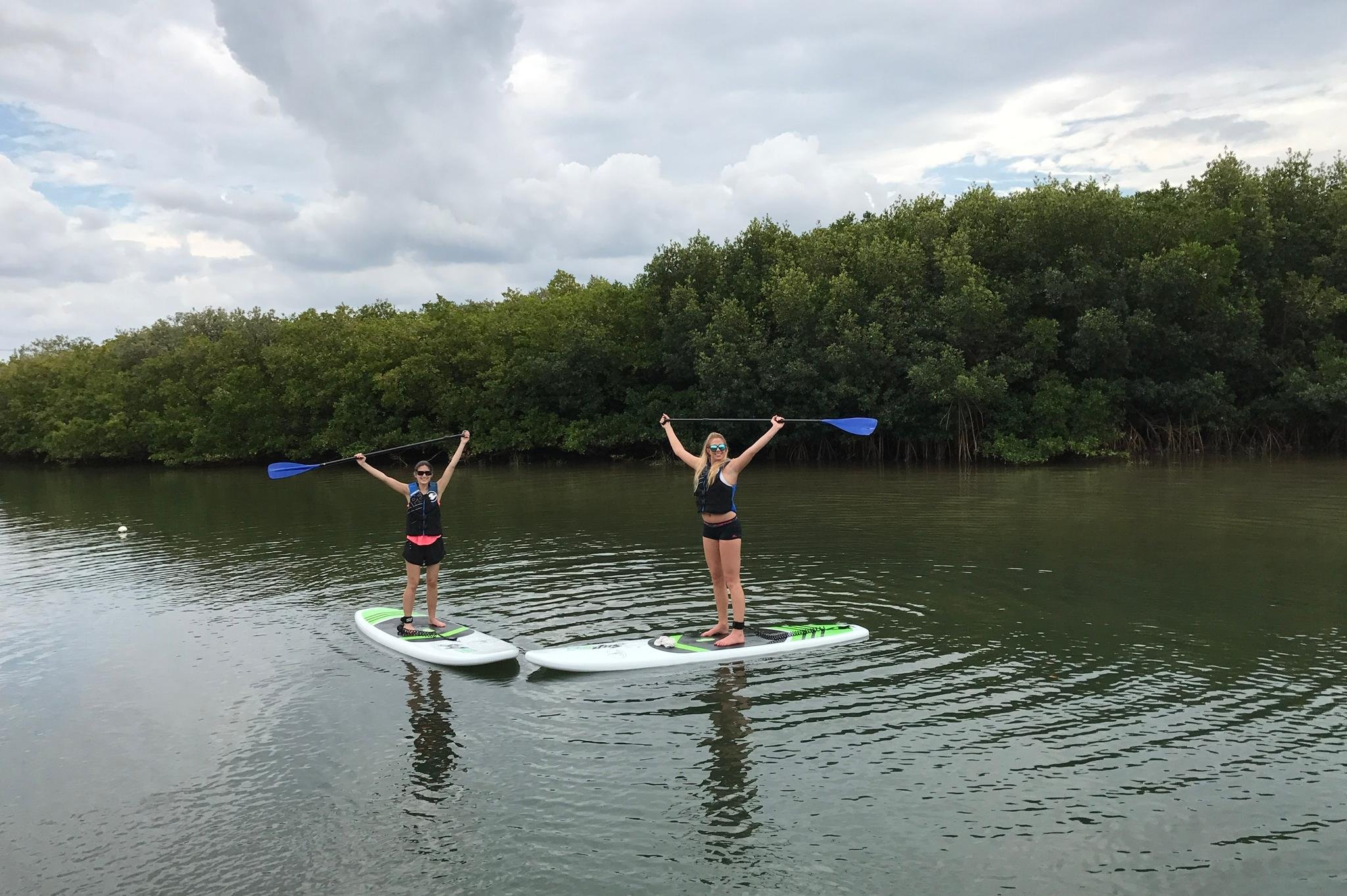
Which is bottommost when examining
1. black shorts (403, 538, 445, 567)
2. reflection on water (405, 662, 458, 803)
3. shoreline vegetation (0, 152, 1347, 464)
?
reflection on water (405, 662, 458, 803)

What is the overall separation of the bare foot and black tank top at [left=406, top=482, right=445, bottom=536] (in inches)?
152

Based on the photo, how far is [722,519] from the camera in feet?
35.2

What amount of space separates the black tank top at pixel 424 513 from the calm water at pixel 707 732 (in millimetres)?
1665

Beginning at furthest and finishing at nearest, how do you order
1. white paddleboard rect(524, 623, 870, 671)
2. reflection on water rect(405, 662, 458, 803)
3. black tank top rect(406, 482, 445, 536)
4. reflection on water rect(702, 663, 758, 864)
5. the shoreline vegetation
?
the shoreline vegetation, black tank top rect(406, 482, 445, 536), white paddleboard rect(524, 623, 870, 671), reflection on water rect(405, 662, 458, 803), reflection on water rect(702, 663, 758, 864)

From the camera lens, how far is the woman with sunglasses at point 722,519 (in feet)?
35.0

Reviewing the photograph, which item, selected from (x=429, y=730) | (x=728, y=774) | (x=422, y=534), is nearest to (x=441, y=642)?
(x=422, y=534)

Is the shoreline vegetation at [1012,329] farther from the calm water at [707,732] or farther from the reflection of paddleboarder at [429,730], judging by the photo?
the reflection of paddleboarder at [429,730]

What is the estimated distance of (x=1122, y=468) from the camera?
115 feet

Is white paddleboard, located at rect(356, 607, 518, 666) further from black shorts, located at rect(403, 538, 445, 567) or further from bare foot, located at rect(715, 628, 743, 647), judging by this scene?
bare foot, located at rect(715, 628, 743, 647)

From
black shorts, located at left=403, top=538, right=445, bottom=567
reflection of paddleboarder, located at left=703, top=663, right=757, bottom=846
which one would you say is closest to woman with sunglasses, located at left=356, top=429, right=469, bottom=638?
black shorts, located at left=403, top=538, right=445, bottom=567

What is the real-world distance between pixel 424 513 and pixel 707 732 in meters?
5.08

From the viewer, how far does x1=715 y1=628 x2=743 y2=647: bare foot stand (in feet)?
35.5

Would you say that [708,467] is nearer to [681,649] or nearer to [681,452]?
[681,452]

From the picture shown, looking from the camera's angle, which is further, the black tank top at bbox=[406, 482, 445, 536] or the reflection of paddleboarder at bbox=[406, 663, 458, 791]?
the black tank top at bbox=[406, 482, 445, 536]
